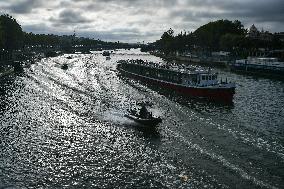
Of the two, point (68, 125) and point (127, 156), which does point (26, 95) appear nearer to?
point (68, 125)

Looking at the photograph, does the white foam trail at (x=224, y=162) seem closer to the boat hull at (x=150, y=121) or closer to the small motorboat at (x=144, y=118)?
the boat hull at (x=150, y=121)

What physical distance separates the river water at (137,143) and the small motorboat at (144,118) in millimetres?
1393

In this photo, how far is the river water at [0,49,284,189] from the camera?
4506 centimetres

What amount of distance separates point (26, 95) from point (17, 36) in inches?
4167

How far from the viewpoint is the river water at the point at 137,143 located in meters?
45.1

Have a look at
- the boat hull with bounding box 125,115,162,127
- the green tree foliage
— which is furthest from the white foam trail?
the green tree foliage

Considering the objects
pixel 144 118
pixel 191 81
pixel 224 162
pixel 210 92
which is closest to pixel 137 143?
pixel 144 118

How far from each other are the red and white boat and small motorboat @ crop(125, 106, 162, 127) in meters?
31.2

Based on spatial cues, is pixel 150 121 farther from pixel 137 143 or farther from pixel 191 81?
pixel 191 81

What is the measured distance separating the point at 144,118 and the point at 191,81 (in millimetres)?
37506

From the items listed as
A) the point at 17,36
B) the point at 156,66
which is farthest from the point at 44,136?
the point at 17,36

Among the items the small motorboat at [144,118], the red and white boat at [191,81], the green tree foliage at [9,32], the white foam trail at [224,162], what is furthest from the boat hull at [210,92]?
the green tree foliage at [9,32]

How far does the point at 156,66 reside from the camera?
121625mm

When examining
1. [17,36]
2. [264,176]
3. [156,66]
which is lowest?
[264,176]
